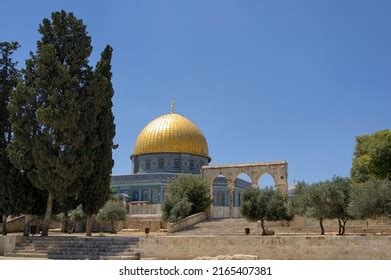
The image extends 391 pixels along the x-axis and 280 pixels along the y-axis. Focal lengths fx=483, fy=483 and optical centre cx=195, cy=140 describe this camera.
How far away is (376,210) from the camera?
2262 cm

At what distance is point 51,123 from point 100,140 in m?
3.14

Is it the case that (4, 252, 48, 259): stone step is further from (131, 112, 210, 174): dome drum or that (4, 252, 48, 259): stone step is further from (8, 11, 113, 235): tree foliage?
(131, 112, 210, 174): dome drum

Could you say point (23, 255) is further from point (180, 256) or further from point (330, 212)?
point (330, 212)

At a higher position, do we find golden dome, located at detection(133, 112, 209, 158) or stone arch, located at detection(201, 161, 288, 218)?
golden dome, located at detection(133, 112, 209, 158)

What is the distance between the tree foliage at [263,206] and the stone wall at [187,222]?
5.40m

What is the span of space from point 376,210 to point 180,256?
33.5ft

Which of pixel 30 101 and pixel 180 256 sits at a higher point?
pixel 30 101

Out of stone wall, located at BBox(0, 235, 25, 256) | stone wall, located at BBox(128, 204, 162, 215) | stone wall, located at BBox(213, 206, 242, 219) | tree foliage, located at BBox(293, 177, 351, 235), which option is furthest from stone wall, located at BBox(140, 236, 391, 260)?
stone wall, located at BBox(128, 204, 162, 215)

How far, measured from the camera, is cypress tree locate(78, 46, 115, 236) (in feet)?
70.9

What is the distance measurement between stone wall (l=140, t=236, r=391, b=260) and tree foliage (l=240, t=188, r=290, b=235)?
34.3ft

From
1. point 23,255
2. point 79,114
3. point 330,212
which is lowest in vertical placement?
point 23,255
